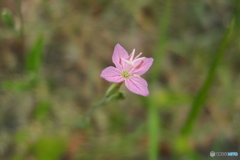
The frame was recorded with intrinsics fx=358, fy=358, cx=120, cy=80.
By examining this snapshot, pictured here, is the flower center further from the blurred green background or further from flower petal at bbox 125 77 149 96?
the blurred green background

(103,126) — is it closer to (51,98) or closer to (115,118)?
(115,118)

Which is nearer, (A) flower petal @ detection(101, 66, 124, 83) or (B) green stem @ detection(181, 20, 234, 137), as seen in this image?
(A) flower petal @ detection(101, 66, 124, 83)

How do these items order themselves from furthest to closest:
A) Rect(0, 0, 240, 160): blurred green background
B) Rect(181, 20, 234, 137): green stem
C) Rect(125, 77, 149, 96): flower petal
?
Rect(0, 0, 240, 160): blurred green background, Rect(181, 20, 234, 137): green stem, Rect(125, 77, 149, 96): flower petal

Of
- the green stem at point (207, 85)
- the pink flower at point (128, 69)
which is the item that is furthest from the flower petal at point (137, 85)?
the green stem at point (207, 85)

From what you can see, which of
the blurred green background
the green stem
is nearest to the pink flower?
the green stem

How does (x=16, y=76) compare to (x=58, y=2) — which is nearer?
(x=16, y=76)

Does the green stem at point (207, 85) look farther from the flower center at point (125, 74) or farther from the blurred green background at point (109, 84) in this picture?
the flower center at point (125, 74)

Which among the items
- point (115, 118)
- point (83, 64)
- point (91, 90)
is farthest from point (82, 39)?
point (115, 118)
